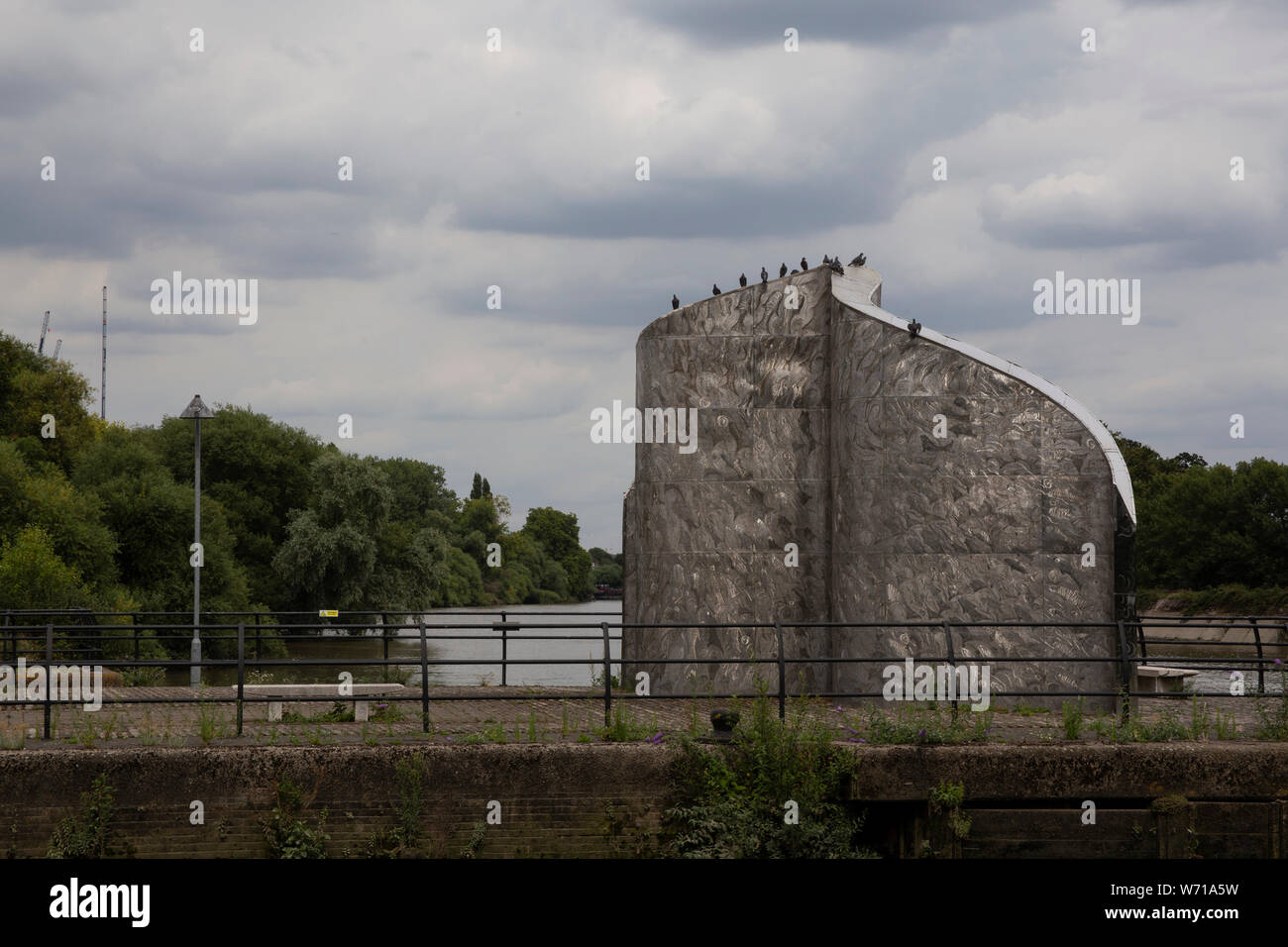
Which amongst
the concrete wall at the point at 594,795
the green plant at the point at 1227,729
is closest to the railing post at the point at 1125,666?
the concrete wall at the point at 594,795

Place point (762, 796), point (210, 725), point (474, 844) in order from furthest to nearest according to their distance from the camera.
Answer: point (210, 725) → point (762, 796) → point (474, 844)

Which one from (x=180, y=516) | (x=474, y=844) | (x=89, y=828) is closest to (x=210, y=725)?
(x=89, y=828)

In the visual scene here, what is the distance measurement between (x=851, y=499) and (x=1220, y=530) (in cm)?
6140

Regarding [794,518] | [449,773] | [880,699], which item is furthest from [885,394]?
[449,773]

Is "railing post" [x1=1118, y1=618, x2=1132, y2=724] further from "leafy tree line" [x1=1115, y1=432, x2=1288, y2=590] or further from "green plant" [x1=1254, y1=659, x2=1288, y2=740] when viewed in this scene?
"leafy tree line" [x1=1115, y1=432, x2=1288, y2=590]

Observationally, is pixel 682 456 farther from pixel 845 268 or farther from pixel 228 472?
pixel 228 472

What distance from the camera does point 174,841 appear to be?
36.8ft

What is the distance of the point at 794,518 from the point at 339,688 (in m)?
5.38

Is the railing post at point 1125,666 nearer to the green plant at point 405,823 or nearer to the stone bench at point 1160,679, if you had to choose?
the stone bench at point 1160,679

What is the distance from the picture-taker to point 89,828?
11047 mm

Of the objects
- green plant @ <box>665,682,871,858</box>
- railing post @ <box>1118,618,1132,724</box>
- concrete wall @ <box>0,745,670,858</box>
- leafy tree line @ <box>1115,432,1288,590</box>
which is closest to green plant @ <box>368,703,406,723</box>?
concrete wall @ <box>0,745,670,858</box>

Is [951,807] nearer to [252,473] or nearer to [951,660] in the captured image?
[951,660]

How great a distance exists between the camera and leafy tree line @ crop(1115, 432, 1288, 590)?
6831cm

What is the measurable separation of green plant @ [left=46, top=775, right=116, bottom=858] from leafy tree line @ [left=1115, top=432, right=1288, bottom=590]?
65.6m
